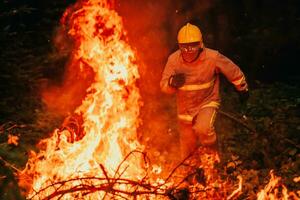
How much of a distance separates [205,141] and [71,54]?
4833mm

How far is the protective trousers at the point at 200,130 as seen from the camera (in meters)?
6.88

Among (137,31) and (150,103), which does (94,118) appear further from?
(137,31)

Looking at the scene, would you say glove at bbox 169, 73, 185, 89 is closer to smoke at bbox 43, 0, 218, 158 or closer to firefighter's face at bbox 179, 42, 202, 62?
firefighter's face at bbox 179, 42, 202, 62

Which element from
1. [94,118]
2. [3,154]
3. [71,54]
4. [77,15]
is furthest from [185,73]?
[71,54]

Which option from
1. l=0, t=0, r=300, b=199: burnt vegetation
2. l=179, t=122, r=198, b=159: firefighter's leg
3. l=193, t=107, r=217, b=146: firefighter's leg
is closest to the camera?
l=193, t=107, r=217, b=146: firefighter's leg

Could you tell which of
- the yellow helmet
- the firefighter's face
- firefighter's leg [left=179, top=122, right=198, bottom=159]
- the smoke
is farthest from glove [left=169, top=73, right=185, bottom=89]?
the smoke

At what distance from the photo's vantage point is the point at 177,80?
275 inches

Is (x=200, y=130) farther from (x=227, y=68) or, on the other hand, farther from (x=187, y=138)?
(x=227, y=68)

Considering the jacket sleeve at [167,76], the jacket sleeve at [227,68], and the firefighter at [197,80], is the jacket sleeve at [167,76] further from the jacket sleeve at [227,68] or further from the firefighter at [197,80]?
the jacket sleeve at [227,68]

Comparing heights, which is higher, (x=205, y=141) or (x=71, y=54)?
(x=71, y=54)

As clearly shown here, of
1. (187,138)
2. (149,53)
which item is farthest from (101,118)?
(149,53)

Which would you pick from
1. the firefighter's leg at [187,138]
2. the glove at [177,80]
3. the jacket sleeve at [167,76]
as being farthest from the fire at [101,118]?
the glove at [177,80]

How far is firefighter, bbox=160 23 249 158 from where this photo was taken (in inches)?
273

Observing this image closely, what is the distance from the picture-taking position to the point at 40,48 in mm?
10016
